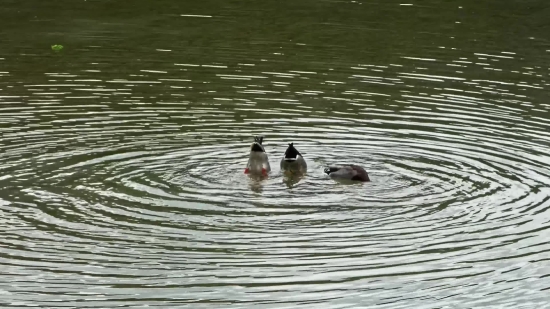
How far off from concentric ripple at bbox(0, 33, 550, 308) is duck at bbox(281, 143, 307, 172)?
22cm

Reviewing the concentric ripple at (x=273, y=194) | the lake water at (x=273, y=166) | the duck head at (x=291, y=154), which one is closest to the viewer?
the concentric ripple at (x=273, y=194)

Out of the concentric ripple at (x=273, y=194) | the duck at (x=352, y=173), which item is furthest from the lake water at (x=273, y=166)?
the duck at (x=352, y=173)

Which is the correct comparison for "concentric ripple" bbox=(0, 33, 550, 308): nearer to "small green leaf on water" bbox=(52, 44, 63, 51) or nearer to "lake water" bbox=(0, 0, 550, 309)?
→ "lake water" bbox=(0, 0, 550, 309)

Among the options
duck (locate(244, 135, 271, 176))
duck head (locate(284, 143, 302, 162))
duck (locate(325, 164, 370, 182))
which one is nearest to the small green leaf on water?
duck (locate(244, 135, 271, 176))

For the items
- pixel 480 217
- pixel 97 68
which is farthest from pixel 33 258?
pixel 97 68

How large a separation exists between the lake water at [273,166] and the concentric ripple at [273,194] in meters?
0.04

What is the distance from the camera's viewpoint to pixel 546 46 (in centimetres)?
2647

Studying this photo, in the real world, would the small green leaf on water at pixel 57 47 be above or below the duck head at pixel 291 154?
above

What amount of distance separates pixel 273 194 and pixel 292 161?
1013 mm

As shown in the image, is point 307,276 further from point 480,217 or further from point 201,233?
point 480,217

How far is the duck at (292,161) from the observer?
49.9 feet

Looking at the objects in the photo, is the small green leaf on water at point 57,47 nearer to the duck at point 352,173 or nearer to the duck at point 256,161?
the duck at point 256,161

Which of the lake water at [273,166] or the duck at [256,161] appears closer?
the lake water at [273,166]

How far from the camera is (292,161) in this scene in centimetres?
1523
